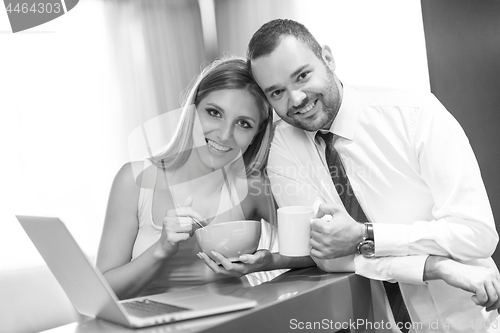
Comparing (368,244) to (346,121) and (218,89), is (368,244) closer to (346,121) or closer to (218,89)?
(346,121)

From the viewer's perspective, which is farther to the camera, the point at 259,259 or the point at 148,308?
the point at 259,259

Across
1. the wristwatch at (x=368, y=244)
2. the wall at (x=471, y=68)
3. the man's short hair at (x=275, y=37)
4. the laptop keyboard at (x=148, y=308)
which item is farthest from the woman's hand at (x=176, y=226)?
the wall at (x=471, y=68)

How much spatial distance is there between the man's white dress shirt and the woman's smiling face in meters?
0.10

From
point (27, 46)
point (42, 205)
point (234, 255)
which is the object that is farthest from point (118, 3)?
point (234, 255)

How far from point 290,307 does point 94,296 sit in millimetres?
310

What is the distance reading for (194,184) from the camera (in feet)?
4.73

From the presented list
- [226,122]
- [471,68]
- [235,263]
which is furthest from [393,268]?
[471,68]

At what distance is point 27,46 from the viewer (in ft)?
6.34

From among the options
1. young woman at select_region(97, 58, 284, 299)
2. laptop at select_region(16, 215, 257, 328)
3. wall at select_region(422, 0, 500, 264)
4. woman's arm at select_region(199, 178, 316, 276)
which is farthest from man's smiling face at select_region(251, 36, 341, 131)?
wall at select_region(422, 0, 500, 264)

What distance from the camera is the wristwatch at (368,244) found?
3.47ft

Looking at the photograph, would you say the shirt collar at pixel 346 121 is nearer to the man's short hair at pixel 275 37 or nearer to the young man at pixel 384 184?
the young man at pixel 384 184

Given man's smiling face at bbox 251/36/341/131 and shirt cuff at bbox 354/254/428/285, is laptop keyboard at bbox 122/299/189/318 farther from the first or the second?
man's smiling face at bbox 251/36/341/131

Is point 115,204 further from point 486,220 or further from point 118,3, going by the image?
point 118,3

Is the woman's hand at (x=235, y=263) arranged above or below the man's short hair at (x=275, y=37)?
below
